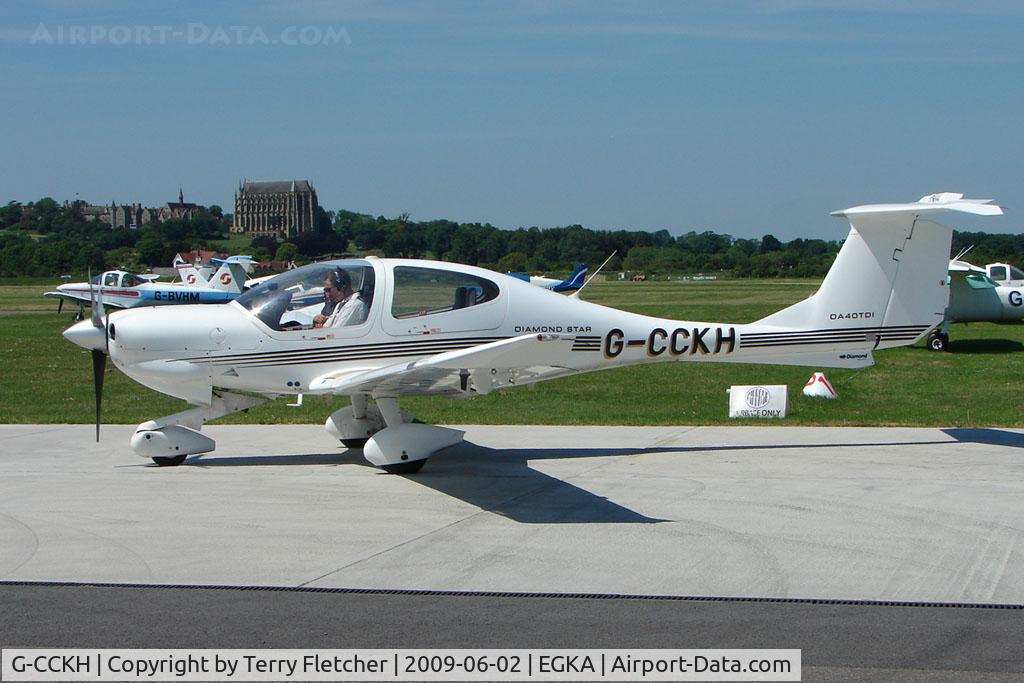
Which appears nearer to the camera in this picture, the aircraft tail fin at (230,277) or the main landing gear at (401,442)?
the main landing gear at (401,442)

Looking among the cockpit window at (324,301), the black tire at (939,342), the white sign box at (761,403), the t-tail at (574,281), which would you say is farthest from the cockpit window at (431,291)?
the t-tail at (574,281)

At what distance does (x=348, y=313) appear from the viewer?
1019 centimetres

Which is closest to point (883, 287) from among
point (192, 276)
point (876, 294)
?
point (876, 294)

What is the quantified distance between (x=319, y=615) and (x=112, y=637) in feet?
3.41

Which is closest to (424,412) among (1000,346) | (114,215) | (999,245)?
(1000,346)

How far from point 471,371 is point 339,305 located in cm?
158

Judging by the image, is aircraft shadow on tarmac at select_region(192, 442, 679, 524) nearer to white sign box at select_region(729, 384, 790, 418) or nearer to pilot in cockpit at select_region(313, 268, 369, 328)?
pilot in cockpit at select_region(313, 268, 369, 328)

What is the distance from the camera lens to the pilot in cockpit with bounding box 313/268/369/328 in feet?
33.4

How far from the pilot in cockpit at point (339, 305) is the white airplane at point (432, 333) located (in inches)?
1.1

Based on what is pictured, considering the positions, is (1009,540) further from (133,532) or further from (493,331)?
(133,532)

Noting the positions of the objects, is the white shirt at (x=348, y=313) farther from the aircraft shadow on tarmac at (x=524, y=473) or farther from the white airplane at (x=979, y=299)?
the white airplane at (x=979, y=299)

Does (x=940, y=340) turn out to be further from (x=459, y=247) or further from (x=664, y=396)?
(x=459, y=247)

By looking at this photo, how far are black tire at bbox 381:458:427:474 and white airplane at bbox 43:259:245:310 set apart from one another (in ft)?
118

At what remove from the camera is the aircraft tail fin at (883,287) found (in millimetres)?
11047
